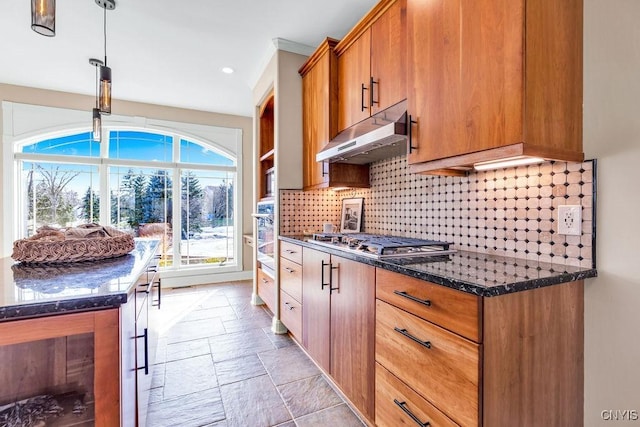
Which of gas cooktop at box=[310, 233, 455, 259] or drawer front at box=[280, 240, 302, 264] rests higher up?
gas cooktop at box=[310, 233, 455, 259]

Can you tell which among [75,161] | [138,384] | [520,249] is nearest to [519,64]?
[520,249]

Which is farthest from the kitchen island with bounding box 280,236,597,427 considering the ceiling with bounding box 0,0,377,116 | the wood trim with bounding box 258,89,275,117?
the wood trim with bounding box 258,89,275,117

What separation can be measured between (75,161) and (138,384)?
3928 mm

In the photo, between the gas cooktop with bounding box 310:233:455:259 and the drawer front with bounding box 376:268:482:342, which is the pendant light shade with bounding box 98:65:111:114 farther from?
the drawer front with bounding box 376:268:482:342

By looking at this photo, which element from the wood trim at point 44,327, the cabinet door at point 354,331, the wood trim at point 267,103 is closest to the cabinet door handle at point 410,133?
the cabinet door at point 354,331

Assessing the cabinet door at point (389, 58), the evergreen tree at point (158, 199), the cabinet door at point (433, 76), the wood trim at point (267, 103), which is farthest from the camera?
the evergreen tree at point (158, 199)

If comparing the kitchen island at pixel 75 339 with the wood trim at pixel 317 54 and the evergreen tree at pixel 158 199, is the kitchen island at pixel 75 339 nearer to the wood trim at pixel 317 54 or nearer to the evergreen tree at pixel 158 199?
the wood trim at pixel 317 54

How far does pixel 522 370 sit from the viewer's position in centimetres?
99

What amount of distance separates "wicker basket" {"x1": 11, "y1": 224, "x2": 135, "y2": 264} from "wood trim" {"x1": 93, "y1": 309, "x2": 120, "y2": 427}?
62 centimetres

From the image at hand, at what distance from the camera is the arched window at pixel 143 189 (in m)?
3.82

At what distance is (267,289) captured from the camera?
10.4ft

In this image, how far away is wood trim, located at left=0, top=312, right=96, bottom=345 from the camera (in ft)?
2.54

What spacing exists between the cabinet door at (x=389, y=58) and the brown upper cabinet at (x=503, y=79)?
358 millimetres

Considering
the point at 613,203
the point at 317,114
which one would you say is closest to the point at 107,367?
the point at 613,203
